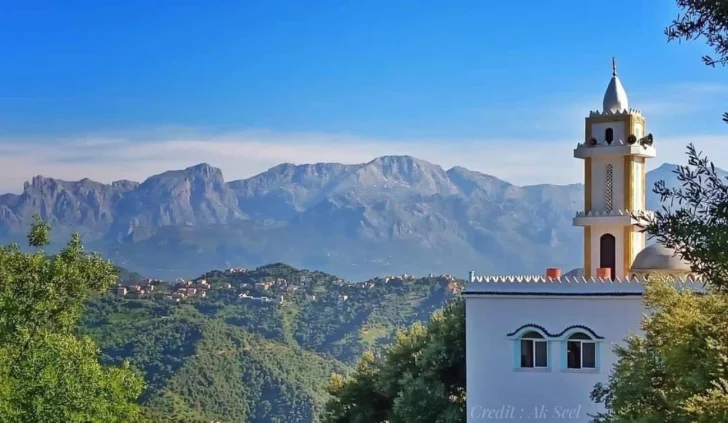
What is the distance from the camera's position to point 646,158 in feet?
80.3

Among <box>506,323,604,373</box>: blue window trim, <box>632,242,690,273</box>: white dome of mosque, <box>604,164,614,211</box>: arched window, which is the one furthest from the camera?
<box>604,164,614,211</box>: arched window

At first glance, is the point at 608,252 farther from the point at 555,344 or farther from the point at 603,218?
the point at 555,344

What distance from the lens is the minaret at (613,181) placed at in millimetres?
23594

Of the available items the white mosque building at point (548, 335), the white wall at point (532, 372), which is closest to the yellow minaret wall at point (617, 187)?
the white mosque building at point (548, 335)

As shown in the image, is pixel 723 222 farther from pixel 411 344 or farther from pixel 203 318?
pixel 203 318

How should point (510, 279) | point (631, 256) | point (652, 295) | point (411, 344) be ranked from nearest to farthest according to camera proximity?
point (652, 295)
point (510, 279)
point (631, 256)
point (411, 344)

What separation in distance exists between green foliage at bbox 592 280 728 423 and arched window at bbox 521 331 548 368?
384 centimetres

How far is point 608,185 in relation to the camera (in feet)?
78.9

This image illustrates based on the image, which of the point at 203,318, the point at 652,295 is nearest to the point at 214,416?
the point at 203,318

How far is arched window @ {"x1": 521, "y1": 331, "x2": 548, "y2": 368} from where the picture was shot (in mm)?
20125

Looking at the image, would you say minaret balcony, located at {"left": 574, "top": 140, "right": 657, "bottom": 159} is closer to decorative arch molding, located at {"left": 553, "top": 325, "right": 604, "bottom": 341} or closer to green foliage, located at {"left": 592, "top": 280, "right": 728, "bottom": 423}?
A: decorative arch molding, located at {"left": 553, "top": 325, "right": 604, "bottom": 341}

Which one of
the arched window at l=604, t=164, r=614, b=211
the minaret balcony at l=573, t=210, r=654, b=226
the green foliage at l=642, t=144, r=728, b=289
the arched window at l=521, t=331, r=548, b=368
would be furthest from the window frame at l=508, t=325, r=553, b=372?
the green foliage at l=642, t=144, r=728, b=289

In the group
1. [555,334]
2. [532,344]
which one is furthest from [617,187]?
[532,344]

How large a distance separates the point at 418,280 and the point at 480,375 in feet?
437
